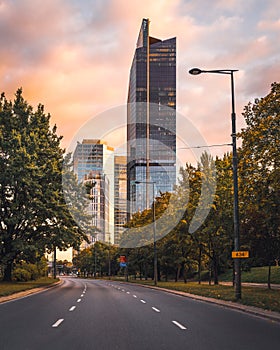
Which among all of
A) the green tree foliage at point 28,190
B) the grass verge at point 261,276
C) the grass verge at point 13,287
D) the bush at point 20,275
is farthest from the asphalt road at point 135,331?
the bush at point 20,275

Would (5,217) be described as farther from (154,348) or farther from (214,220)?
(154,348)

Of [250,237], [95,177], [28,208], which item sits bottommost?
[250,237]

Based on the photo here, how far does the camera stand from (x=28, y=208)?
4728 centimetres

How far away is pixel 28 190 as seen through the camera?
47.2 metres

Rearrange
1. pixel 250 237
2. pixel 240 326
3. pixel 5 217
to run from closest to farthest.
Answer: pixel 240 326, pixel 250 237, pixel 5 217

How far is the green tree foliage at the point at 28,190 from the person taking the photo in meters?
46.2

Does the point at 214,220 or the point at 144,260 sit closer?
the point at 214,220

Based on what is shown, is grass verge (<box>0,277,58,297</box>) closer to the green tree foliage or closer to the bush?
the green tree foliage

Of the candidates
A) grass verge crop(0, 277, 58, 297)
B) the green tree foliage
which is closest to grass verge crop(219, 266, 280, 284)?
the green tree foliage

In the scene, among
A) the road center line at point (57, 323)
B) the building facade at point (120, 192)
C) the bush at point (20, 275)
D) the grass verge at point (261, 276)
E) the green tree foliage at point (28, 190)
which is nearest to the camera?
the road center line at point (57, 323)

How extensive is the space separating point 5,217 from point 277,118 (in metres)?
30.1

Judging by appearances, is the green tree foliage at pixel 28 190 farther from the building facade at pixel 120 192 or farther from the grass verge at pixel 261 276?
the building facade at pixel 120 192

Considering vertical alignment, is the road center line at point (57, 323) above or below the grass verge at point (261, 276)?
above

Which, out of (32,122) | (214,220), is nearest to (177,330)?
(214,220)
